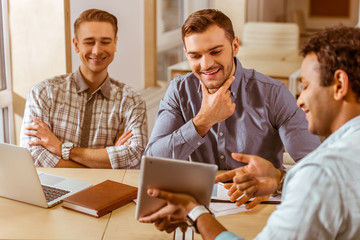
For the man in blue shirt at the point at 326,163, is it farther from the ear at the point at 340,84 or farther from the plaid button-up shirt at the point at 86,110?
the plaid button-up shirt at the point at 86,110

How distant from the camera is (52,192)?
5.86 feet

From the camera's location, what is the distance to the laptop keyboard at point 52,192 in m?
1.74

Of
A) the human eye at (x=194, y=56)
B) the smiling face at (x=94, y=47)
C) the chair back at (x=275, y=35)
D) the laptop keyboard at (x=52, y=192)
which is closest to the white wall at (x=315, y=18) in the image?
the chair back at (x=275, y=35)

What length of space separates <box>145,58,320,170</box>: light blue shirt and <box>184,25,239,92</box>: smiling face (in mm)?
93

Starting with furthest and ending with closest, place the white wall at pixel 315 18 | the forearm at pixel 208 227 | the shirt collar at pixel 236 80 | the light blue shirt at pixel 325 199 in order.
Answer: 1. the white wall at pixel 315 18
2. the shirt collar at pixel 236 80
3. the forearm at pixel 208 227
4. the light blue shirt at pixel 325 199

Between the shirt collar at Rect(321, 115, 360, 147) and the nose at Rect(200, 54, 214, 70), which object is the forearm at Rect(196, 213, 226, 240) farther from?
the nose at Rect(200, 54, 214, 70)

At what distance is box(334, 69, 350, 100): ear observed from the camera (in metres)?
1.12

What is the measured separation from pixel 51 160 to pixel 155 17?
2009 millimetres

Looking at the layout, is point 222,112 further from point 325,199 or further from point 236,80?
point 325,199

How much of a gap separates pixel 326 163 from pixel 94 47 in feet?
5.66

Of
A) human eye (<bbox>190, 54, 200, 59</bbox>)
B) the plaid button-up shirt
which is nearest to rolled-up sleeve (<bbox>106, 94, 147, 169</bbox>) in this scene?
the plaid button-up shirt

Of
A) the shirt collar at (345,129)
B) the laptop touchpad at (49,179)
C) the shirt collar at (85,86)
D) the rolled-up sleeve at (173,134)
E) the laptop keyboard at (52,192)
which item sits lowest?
the laptop keyboard at (52,192)

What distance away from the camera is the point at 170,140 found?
2.05 m

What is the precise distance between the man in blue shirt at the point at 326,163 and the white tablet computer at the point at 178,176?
1.6 inches
